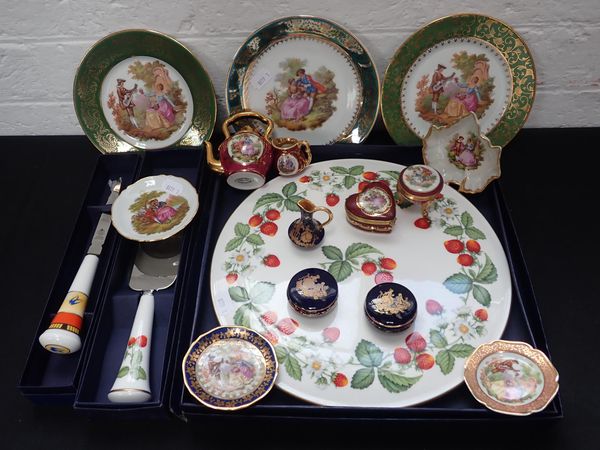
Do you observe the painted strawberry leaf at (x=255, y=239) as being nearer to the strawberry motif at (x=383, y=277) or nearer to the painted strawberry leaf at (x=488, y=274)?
the strawberry motif at (x=383, y=277)

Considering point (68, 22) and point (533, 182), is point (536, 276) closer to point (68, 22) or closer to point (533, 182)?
point (533, 182)

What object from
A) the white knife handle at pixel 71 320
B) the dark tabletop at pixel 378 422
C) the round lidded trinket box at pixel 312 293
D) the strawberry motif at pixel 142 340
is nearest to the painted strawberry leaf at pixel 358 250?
the round lidded trinket box at pixel 312 293

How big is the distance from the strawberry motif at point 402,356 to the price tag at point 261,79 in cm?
89

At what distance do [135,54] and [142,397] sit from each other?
3.32ft

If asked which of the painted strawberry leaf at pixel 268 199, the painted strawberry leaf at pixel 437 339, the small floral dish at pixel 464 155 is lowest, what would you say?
the painted strawberry leaf at pixel 437 339

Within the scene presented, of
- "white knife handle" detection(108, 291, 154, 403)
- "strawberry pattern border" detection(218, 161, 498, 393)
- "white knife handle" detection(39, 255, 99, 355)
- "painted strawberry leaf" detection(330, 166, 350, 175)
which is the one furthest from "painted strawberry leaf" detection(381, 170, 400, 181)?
"white knife handle" detection(39, 255, 99, 355)

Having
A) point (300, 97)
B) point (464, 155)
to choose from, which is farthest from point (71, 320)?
point (464, 155)

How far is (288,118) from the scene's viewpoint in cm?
169

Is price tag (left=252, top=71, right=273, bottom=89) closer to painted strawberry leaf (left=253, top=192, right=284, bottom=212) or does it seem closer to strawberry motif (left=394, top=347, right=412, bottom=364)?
painted strawberry leaf (left=253, top=192, right=284, bottom=212)

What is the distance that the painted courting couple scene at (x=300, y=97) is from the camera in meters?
1.64

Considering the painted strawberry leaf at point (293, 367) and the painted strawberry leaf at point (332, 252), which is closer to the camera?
the painted strawberry leaf at point (293, 367)

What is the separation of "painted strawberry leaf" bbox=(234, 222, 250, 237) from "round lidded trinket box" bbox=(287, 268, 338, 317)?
23 centimetres

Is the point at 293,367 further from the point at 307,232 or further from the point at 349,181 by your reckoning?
the point at 349,181

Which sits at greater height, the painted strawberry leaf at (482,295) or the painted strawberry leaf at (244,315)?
the painted strawberry leaf at (482,295)
